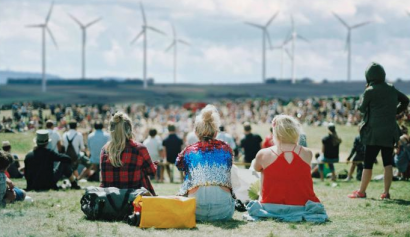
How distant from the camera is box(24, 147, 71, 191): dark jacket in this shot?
→ 43.3 feet

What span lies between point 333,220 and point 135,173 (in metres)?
2.80

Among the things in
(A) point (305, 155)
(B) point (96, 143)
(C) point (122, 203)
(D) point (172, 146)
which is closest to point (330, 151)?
(D) point (172, 146)

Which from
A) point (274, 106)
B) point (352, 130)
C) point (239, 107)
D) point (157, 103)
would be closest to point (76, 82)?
point (157, 103)

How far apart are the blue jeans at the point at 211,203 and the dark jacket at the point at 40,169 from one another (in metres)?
5.04

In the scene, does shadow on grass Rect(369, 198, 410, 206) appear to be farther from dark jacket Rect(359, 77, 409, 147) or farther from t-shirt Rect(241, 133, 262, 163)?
t-shirt Rect(241, 133, 262, 163)

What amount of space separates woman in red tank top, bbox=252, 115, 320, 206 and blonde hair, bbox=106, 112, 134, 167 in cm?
186

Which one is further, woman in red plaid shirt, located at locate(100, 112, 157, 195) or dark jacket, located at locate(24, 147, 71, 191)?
dark jacket, located at locate(24, 147, 71, 191)

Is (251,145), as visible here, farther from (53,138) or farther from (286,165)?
(286,165)

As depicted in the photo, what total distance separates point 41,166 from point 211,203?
5590 mm

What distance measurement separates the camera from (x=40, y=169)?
13516 millimetres

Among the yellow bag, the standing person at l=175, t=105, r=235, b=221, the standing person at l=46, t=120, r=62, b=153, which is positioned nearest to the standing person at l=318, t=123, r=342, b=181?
the standing person at l=46, t=120, r=62, b=153

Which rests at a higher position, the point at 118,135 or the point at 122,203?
the point at 118,135

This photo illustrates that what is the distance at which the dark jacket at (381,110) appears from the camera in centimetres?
1095

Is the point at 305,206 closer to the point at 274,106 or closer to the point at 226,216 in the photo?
the point at 226,216
